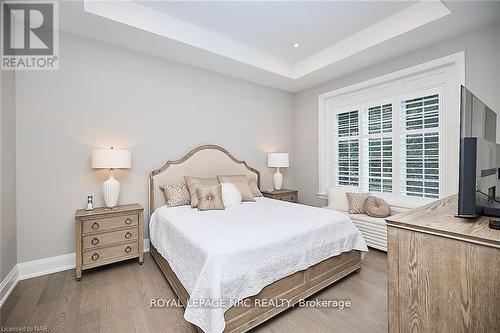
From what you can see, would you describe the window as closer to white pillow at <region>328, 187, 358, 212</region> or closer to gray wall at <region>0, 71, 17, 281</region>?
white pillow at <region>328, 187, 358, 212</region>

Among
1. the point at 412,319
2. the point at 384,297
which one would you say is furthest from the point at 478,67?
the point at 412,319

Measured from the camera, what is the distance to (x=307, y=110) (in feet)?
14.8

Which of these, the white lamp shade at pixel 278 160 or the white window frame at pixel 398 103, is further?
the white lamp shade at pixel 278 160

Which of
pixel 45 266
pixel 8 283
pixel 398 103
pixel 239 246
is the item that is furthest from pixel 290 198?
pixel 8 283

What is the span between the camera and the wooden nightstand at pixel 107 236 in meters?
2.33

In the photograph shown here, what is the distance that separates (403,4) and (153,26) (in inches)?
109

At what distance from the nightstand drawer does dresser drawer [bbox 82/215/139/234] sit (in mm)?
57

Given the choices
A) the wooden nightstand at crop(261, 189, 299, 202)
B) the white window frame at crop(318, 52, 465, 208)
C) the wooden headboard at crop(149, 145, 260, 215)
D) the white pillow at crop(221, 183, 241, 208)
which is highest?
the white window frame at crop(318, 52, 465, 208)

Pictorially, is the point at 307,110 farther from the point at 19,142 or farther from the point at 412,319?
the point at 19,142

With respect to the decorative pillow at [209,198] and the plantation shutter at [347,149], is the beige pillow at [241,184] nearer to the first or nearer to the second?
the decorative pillow at [209,198]

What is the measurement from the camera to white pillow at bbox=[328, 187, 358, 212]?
12.1ft

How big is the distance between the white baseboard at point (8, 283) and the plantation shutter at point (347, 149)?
4366mm

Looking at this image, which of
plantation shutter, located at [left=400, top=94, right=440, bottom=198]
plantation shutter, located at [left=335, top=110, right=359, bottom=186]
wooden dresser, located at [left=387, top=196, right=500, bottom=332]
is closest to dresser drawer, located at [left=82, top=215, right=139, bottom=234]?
wooden dresser, located at [left=387, top=196, right=500, bottom=332]

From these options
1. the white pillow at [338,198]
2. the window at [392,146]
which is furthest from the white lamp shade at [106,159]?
the window at [392,146]
